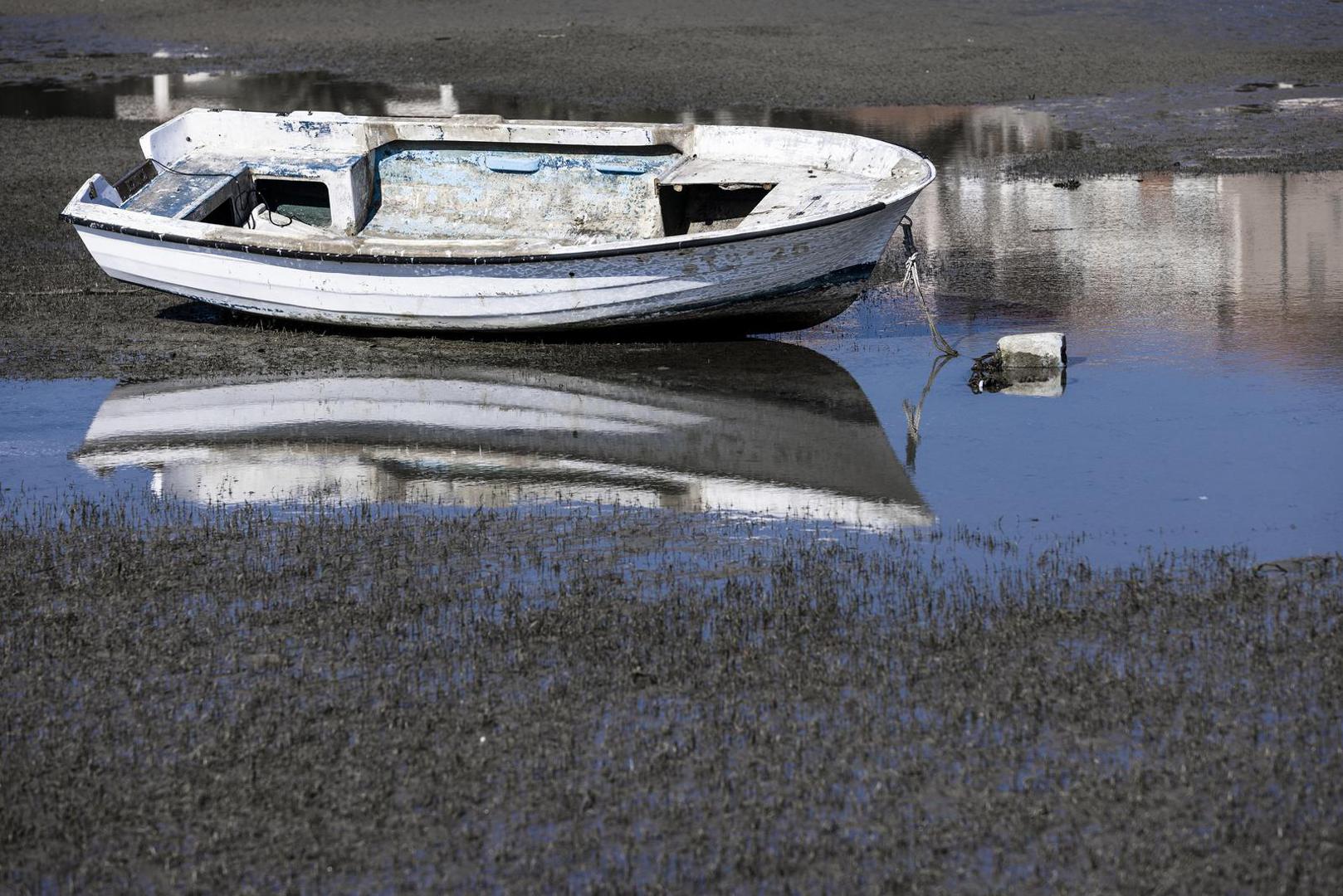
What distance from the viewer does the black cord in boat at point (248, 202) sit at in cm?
1262

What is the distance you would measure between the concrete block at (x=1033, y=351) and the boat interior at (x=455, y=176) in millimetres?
2444

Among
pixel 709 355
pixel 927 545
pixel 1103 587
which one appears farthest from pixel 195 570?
pixel 709 355

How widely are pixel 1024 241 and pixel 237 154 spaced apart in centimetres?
647

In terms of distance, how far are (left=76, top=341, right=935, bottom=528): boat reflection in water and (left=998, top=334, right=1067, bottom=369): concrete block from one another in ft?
3.16

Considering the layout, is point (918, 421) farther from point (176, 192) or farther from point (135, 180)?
point (135, 180)

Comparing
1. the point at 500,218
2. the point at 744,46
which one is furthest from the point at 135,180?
the point at 744,46

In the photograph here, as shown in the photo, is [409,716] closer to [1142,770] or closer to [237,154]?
[1142,770]

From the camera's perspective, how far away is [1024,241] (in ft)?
43.0

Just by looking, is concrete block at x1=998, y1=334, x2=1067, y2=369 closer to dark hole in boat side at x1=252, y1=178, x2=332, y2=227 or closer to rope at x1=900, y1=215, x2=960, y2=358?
rope at x1=900, y1=215, x2=960, y2=358

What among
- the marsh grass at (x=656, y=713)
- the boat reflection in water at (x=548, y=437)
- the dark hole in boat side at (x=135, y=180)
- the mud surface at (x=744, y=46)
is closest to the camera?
the marsh grass at (x=656, y=713)

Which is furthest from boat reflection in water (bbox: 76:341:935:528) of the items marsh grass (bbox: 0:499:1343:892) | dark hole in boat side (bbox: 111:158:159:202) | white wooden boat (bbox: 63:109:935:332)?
dark hole in boat side (bbox: 111:158:159:202)

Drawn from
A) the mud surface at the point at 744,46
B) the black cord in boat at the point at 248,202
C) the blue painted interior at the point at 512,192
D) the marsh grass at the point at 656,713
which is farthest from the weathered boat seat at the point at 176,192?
the mud surface at the point at 744,46

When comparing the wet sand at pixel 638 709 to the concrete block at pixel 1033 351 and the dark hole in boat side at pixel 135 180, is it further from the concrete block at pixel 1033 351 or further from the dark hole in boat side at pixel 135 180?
the dark hole in boat side at pixel 135 180

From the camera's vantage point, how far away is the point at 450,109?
20.3 m
